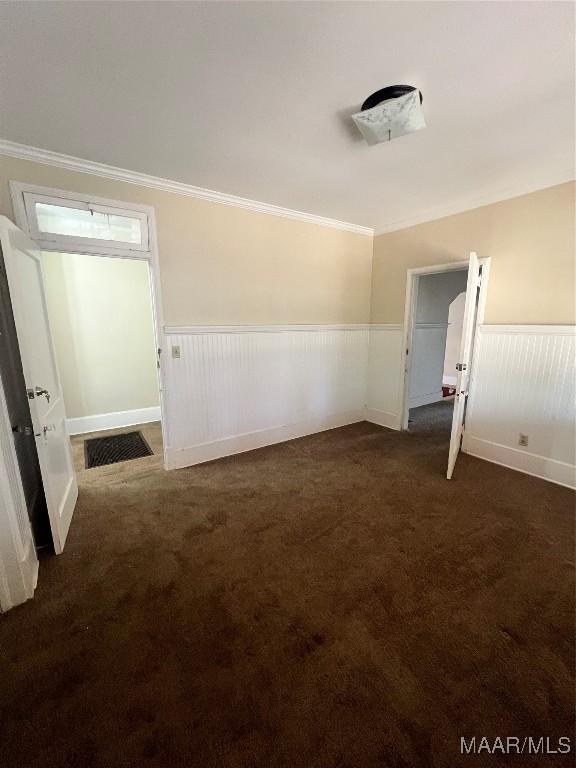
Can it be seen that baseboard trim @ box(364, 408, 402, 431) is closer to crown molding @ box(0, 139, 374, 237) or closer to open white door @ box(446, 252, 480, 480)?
open white door @ box(446, 252, 480, 480)

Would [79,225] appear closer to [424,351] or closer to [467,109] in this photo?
[467,109]

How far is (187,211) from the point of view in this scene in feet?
9.23

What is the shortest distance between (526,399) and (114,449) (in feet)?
14.2

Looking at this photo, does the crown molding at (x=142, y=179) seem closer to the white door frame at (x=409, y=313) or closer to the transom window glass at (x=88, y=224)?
the transom window glass at (x=88, y=224)

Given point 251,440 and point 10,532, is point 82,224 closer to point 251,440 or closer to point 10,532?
point 10,532

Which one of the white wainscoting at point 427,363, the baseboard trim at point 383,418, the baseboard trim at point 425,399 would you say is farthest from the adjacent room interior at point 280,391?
the baseboard trim at point 425,399

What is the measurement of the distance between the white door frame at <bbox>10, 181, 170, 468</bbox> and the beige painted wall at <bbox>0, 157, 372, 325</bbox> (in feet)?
0.14

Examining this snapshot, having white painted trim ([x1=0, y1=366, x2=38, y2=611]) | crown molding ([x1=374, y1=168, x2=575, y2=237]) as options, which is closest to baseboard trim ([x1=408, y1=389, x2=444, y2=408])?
crown molding ([x1=374, y1=168, x2=575, y2=237])

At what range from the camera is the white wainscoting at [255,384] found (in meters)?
3.02

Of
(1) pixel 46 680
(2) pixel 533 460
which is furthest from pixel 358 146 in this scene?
(1) pixel 46 680

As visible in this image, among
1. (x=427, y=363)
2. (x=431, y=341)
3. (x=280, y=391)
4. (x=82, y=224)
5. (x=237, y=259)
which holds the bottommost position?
(x=280, y=391)

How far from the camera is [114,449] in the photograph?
354 centimetres

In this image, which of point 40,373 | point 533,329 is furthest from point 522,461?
point 40,373

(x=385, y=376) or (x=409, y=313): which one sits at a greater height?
(x=409, y=313)
